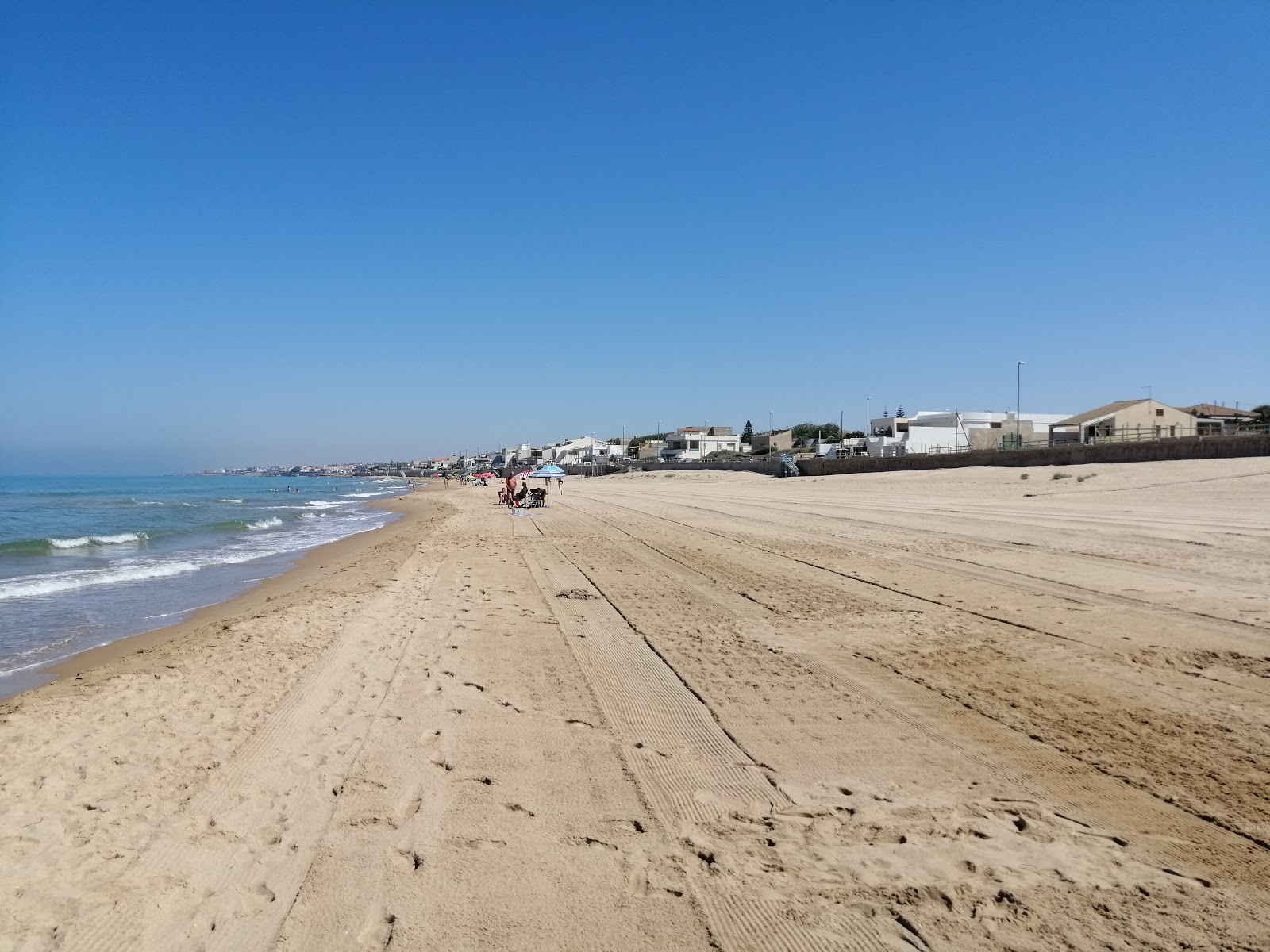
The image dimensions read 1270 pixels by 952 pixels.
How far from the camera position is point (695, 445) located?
365ft

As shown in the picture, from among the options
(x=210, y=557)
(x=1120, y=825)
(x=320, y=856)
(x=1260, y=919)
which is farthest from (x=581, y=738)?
(x=210, y=557)

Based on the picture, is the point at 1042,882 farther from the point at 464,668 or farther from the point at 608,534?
the point at 608,534

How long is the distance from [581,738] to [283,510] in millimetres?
43507

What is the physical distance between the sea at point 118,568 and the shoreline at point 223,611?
182 mm

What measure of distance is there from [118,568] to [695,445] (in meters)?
97.1

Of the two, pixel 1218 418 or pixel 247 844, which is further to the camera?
pixel 1218 418

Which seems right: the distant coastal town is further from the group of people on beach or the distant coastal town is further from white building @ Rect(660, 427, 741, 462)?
the group of people on beach

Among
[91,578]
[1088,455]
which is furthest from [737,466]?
[91,578]

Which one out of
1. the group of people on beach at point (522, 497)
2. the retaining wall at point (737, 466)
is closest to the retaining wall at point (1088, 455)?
the retaining wall at point (737, 466)

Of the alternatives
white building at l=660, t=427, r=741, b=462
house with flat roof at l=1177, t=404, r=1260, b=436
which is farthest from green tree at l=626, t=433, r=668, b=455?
house with flat roof at l=1177, t=404, r=1260, b=436

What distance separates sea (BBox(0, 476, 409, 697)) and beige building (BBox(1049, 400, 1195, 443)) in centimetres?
4045

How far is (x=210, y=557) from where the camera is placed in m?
18.9

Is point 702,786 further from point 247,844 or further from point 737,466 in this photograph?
point 737,466

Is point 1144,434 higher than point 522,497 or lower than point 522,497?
higher
